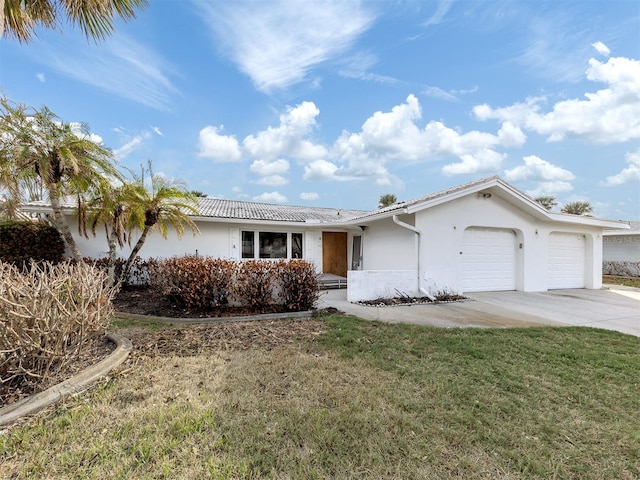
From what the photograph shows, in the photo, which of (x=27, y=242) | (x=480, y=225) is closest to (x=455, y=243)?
(x=480, y=225)

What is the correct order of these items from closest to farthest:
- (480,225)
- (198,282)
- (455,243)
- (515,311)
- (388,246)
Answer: (198,282)
(515,311)
(455,243)
(480,225)
(388,246)

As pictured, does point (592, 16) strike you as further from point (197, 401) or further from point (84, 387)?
point (84, 387)

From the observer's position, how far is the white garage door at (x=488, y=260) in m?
12.2

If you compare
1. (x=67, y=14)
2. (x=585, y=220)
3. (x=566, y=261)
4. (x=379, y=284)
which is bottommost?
(x=379, y=284)

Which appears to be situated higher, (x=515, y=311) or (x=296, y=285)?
(x=296, y=285)

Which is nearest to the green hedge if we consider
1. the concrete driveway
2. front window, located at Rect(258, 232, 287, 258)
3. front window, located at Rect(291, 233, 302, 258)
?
front window, located at Rect(258, 232, 287, 258)

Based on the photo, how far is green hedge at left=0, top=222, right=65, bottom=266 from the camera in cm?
1080

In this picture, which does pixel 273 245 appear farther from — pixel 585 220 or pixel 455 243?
pixel 585 220

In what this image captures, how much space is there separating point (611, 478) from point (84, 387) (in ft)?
17.8

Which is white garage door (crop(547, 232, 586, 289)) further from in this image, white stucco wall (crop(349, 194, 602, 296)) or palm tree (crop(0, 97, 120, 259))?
palm tree (crop(0, 97, 120, 259))

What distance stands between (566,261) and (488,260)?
16.4ft

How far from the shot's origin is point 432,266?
36.7 feet

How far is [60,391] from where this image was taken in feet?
11.8

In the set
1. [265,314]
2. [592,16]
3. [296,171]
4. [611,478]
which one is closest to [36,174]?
[265,314]
